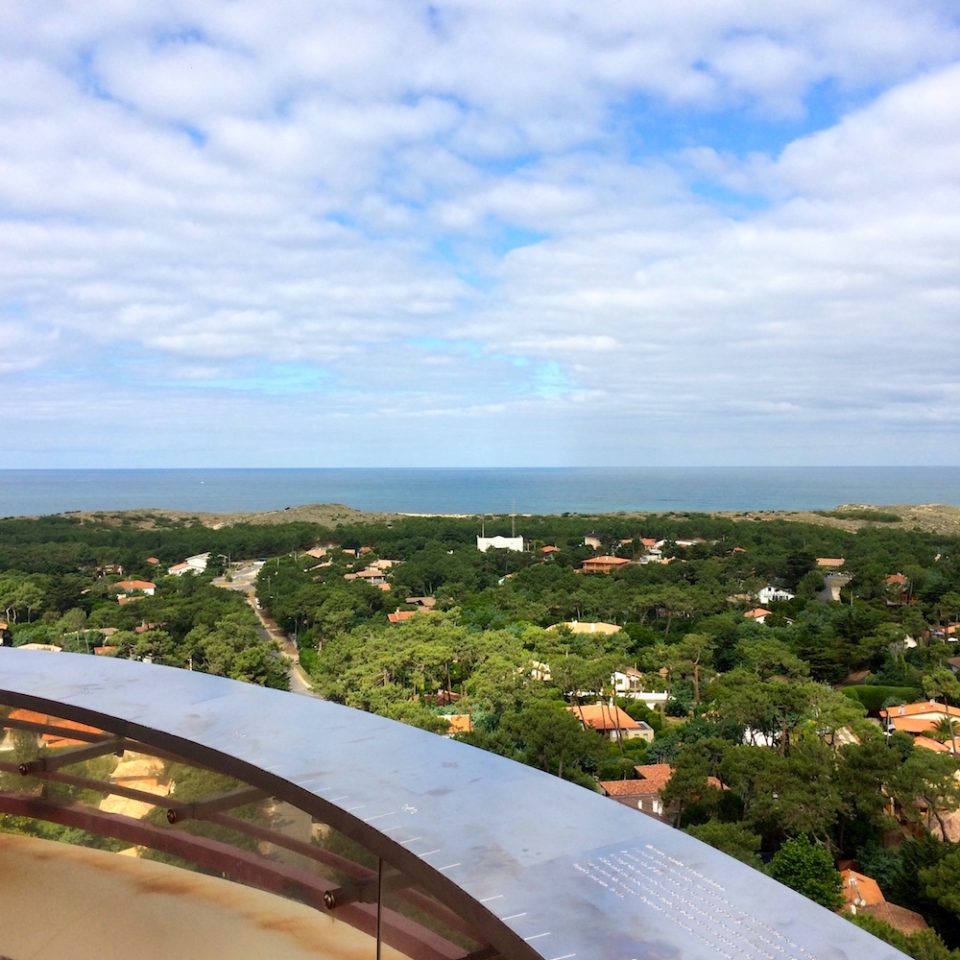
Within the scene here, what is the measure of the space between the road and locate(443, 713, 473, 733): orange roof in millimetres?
2185

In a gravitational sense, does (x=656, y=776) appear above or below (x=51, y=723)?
below

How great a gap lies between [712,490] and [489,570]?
237 ft

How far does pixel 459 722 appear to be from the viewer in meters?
11.8

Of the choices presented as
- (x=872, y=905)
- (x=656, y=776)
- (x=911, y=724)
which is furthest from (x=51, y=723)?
(x=911, y=724)

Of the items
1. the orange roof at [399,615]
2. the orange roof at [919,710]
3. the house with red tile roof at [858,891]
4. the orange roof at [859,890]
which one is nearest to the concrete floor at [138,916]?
the house with red tile roof at [858,891]

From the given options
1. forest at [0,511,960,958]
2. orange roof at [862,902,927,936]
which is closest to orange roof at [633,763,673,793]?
forest at [0,511,960,958]

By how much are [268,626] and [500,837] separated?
819 inches

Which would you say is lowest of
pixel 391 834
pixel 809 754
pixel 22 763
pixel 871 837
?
pixel 871 837

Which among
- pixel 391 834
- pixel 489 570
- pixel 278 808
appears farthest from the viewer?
pixel 489 570

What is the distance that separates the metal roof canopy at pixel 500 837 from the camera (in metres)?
0.82

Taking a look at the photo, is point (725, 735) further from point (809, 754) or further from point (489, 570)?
point (489, 570)

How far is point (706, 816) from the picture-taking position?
8.96 metres

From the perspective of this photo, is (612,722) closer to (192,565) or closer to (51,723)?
(51,723)

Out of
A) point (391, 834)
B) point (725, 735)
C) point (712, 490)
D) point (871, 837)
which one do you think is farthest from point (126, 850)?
point (712, 490)
